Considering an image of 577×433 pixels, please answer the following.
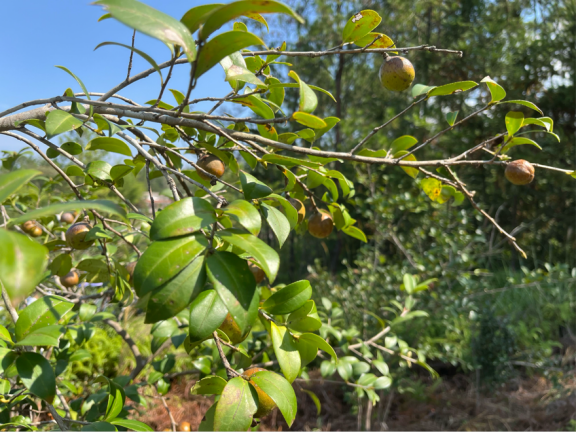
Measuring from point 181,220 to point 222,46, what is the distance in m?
0.16

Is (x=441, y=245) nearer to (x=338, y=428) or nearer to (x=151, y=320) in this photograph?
(x=338, y=428)

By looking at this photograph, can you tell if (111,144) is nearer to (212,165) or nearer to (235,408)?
(212,165)

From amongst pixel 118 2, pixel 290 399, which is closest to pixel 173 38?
pixel 118 2

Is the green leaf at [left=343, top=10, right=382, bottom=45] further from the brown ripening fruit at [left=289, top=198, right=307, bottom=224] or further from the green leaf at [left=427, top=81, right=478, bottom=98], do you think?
the brown ripening fruit at [left=289, top=198, right=307, bottom=224]

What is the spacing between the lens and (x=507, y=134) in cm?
68

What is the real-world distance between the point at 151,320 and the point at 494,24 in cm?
506

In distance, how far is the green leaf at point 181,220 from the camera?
1.06 feet

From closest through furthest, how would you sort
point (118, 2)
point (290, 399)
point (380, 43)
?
point (118, 2), point (290, 399), point (380, 43)

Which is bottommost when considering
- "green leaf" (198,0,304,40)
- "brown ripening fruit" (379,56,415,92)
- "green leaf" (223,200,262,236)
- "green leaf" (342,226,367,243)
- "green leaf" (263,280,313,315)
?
"green leaf" (342,226,367,243)

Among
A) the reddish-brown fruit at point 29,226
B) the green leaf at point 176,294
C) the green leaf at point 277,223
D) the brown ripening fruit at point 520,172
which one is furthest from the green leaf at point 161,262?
the reddish-brown fruit at point 29,226

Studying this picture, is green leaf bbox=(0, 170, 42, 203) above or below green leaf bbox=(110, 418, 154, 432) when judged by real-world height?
above

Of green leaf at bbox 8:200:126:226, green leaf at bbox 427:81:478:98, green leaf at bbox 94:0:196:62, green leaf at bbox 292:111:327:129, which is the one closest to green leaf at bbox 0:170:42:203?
green leaf at bbox 8:200:126:226

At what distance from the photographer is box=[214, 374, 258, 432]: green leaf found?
0.37 metres

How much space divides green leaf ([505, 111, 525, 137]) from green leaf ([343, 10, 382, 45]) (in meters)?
0.27
